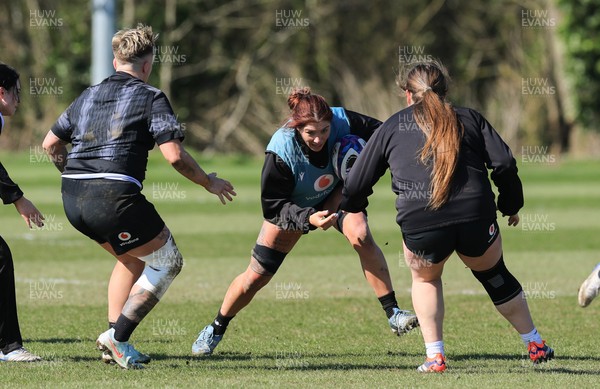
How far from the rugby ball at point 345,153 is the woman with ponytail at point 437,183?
30.2 inches

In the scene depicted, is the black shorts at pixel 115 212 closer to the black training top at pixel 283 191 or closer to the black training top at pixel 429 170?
the black training top at pixel 283 191

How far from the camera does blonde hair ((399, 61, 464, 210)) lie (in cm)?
656

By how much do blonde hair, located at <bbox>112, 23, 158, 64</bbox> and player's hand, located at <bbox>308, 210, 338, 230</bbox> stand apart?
1.48m

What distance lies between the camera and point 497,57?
45.2 m

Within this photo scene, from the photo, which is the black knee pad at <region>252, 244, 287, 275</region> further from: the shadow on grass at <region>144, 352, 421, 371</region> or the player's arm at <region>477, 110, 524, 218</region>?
the player's arm at <region>477, 110, 524, 218</region>

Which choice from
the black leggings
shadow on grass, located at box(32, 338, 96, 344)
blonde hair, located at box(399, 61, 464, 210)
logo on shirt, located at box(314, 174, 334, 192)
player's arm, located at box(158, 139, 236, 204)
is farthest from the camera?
shadow on grass, located at box(32, 338, 96, 344)

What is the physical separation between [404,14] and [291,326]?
37.7m

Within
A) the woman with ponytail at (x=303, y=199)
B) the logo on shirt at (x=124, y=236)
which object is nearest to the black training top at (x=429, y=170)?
the woman with ponytail at (x=303, y=199)

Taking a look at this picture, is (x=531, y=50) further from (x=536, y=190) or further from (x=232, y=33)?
(x=536, y=190)

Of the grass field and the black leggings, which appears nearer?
the grass field

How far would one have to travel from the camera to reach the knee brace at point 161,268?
23.3 ft

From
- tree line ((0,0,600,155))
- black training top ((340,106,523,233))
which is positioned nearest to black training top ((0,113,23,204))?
black training top ((340,106,523,233))

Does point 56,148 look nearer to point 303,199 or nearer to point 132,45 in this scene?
point 132,45

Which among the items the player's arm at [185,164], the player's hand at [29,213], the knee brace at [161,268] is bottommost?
the knee brace at [161,268]
